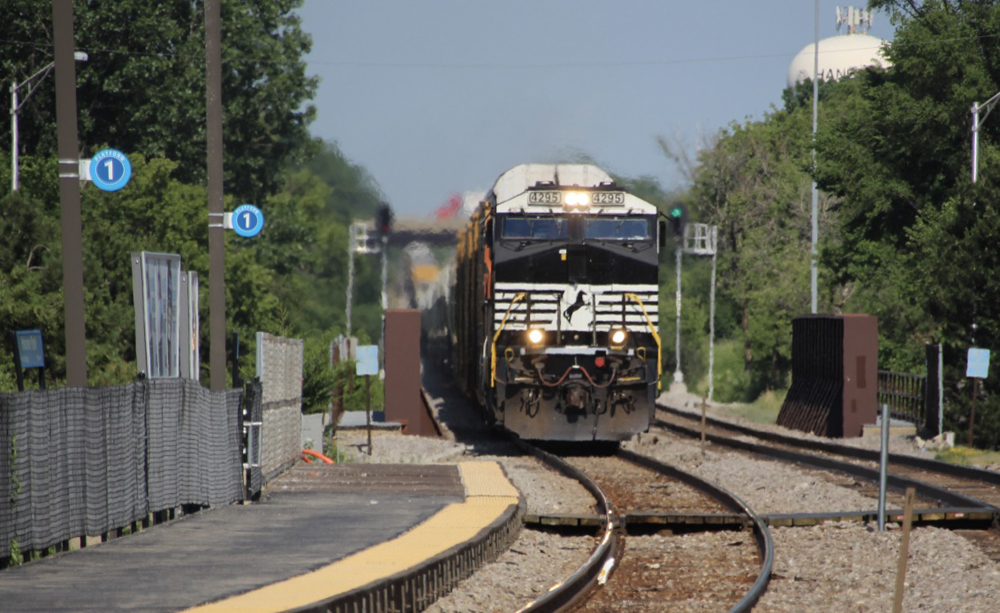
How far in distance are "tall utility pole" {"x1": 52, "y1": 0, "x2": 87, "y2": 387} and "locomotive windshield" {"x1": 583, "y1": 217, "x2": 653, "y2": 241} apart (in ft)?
37.1

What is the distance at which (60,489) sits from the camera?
1163 cm

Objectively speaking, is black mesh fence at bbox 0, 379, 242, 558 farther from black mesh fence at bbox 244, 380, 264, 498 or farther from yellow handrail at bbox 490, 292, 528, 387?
yellow handrail at bbox 490, 292, 528, 387

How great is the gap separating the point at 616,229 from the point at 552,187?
51.8 inches

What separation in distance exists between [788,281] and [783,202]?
21.8 ft

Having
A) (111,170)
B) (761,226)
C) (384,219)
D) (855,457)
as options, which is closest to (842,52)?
(761,226)

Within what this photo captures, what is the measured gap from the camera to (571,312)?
76.7 ft

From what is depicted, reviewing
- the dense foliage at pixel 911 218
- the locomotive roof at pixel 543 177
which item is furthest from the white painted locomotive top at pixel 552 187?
the dense foliage at pixel 911 218

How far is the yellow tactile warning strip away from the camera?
8.63 m

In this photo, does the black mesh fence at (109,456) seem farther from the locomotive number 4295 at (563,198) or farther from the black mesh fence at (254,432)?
the locomotive number 4295 at (563,198)

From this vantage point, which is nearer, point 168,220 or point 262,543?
point 262,543

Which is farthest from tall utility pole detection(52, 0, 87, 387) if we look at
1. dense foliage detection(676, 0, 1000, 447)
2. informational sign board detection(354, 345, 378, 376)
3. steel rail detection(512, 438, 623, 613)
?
dense foliage detection(676, 0, 1000, 447)

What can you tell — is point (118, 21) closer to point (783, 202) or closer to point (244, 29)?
point (244, 29)

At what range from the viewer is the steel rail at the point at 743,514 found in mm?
10714

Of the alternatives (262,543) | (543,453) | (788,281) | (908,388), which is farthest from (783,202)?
(262,543)
